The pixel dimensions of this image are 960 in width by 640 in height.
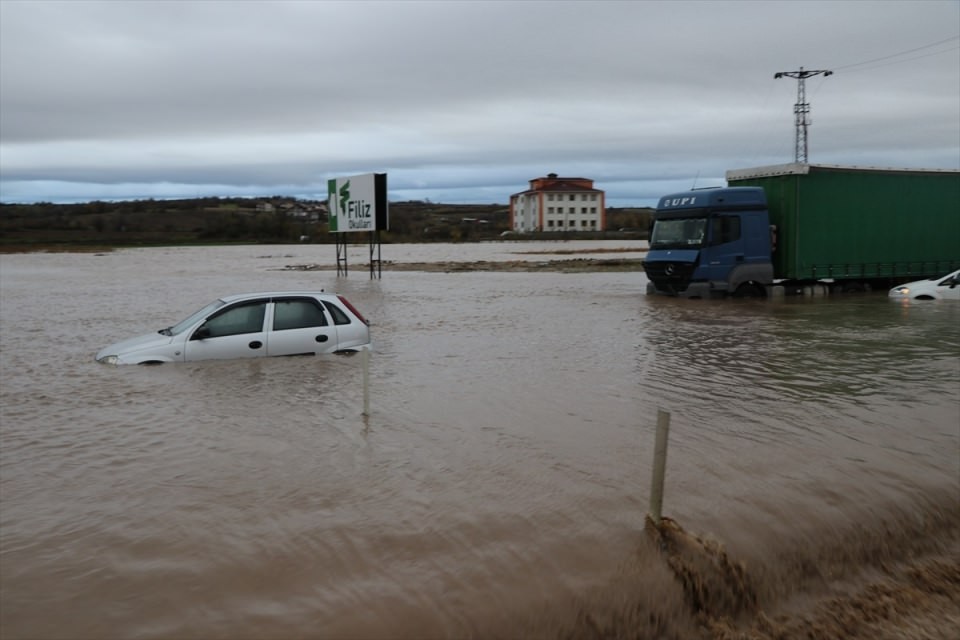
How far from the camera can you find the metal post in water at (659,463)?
5.41m

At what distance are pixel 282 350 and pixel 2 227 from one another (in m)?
104

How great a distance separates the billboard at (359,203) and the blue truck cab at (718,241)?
12.5 meters

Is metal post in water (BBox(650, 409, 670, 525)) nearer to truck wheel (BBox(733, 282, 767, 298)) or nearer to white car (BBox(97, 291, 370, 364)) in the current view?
white car (BBox(97, 291, 370, 364))

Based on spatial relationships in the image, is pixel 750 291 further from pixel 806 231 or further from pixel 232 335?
pixel 232 335

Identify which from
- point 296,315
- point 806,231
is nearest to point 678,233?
point 806,231

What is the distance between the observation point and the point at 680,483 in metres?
6.73

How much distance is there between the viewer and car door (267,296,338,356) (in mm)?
12008

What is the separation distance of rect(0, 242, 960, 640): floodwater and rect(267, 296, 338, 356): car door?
46cm

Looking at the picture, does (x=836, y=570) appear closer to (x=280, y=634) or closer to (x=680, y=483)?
(x=680, y=483)

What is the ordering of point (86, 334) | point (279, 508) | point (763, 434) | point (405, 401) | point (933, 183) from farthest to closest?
Result: 1. point (933, 183)
2. point (86, 334)
3. point (405, 401)
4. point (763, 434)
5. point (279, 508)

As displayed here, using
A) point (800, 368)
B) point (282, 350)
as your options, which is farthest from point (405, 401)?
point (800, 368)

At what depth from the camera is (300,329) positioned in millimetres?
12109

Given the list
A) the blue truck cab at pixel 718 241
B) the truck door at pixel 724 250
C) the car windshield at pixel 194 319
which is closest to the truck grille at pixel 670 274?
the blue truck cab at pixel 718 241

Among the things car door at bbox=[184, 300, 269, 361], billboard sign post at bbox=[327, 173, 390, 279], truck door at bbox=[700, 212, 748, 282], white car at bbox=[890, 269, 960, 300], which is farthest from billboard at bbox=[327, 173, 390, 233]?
car door at bbox=[184, 300, 269, 361]
